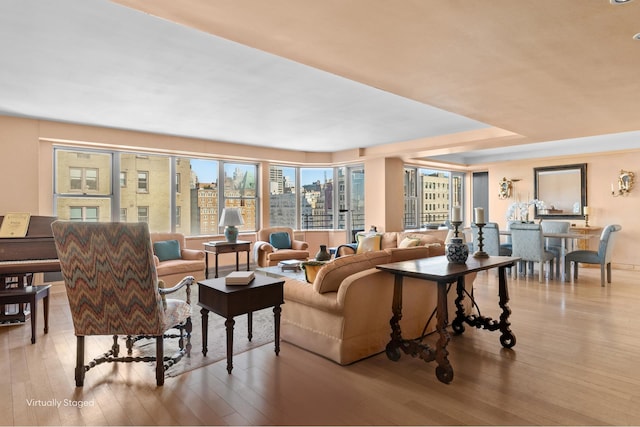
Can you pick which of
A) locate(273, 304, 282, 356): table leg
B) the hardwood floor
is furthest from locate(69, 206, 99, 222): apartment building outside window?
locate(273, 304, 282, 356): table leg

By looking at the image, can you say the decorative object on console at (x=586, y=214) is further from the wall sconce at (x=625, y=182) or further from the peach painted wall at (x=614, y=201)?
the wall sconce at (x=625, y=182)

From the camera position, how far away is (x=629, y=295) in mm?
5090

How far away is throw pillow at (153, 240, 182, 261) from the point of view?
19.1 feet

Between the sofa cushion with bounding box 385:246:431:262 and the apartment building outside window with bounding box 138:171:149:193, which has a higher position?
the apartment building outside window with bounding box 138:171:149:193

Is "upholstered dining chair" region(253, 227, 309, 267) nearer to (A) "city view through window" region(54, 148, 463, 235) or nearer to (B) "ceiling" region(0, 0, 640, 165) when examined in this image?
(A) "city view through window" region(54, 148, 463, 235)

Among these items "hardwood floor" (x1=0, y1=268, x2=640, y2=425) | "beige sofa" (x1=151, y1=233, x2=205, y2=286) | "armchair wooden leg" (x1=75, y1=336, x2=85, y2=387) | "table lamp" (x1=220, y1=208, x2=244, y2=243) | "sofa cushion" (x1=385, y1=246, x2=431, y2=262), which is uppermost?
"table lamp" (x1=220, y1=208, x2=244, y2=243)

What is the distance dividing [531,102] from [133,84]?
4017 millimetres

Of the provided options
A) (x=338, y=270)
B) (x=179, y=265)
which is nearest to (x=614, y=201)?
(x=338, y=270)

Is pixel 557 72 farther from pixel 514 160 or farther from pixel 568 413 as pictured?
pixel 514 160

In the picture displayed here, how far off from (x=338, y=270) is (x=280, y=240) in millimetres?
4309

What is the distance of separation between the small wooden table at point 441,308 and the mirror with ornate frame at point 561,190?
583 centimetres

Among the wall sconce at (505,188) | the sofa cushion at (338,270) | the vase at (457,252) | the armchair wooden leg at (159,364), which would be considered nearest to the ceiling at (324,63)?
the vase at (457,252)

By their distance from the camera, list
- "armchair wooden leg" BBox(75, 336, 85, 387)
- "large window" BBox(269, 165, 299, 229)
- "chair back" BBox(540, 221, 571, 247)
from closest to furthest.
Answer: "armchair wooden leg" BBox(75, 336, 85, 387) < "chair back" BBox(540, 221, 571, 247) < "large window" BBox(269, 165, 299, 229)

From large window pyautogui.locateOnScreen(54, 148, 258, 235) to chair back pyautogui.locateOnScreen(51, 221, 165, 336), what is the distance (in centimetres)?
421
